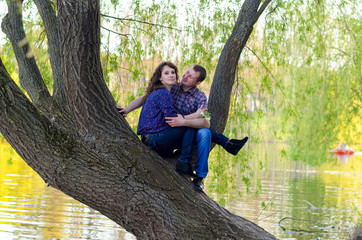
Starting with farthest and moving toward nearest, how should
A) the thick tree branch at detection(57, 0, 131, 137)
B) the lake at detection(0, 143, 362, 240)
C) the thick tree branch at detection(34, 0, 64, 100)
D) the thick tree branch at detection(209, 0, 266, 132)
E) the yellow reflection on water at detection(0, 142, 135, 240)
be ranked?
the yellow reflection on water at detection(0, 142, 135, 240), the lake at detection(0, 143, 362, 240), the thick tree branch at detection(209, 0, 266, 132), the thick tree branch at detection(34, 0, 64, 100), the thick tree branch at detection(57, 0, 131, 137)

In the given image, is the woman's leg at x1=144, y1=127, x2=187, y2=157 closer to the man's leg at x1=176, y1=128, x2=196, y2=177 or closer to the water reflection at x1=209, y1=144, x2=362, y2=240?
the man's leg at x1=176, y1=128, x2=196, y2=177

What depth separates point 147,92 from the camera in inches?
157

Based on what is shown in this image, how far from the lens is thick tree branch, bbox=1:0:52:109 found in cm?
374

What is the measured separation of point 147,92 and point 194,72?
0.45 metres

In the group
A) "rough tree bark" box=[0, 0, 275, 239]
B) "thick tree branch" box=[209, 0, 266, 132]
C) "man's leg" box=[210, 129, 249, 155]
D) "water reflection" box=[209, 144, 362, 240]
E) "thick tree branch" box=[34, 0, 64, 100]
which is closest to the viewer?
"rough tree bark" box=[0, 0, 275, 239]

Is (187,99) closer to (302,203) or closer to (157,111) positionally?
(157,111)

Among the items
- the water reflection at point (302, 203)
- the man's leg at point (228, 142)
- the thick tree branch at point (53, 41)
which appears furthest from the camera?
the water reflection at point (302, 203)

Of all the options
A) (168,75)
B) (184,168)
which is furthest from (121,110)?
(184,168)

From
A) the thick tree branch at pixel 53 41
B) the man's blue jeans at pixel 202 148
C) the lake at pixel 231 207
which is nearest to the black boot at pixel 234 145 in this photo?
the man's blue jeans at pixel 202 148

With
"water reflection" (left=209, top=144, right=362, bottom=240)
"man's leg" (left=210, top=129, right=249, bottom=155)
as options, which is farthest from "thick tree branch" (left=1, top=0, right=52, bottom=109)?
"water reflection" (left=209, top=144, right=362, bottom=240)

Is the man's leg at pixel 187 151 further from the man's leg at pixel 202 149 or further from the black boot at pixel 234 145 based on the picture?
the black boot at pixel 234 145

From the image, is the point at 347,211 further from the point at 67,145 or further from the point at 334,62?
the point at 67,145

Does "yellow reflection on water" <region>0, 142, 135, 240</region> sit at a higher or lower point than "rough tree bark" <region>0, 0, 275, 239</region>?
lower

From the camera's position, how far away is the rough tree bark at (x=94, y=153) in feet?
11.2
